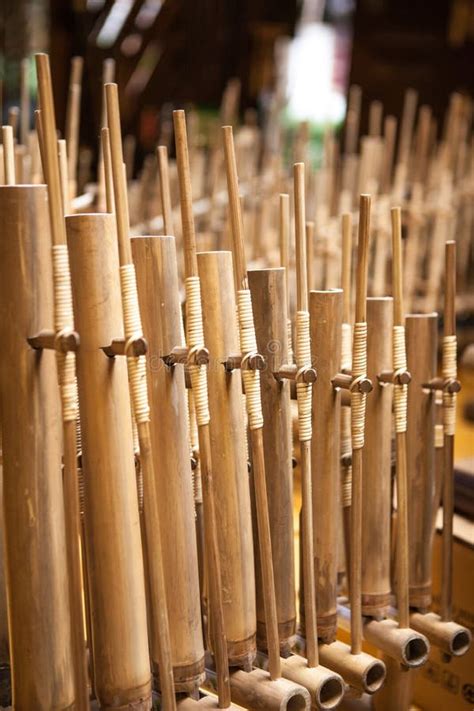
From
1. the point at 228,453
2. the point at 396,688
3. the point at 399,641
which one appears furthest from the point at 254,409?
the point at 396,688

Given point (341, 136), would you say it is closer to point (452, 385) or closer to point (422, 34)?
point (422, 34)

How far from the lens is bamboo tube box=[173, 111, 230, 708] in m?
1.00

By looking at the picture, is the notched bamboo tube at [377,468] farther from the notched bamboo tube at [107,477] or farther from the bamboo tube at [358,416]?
the notched bamboo tube at [107,477]

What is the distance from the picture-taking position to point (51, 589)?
0.97 metres

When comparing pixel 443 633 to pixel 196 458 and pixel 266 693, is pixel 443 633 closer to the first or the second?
pixel 266 693

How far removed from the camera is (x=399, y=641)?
1232mm

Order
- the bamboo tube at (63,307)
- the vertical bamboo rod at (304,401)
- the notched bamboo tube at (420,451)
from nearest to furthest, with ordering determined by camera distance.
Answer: the bamboo tube at (63,307) < the vertical bamboo rod at (304,401) < the notched bamboo tube at (420,451)

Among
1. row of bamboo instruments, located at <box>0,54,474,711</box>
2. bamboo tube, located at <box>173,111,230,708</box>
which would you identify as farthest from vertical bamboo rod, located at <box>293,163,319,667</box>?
bamboo tube, located at <box>173,111,230,708</box>

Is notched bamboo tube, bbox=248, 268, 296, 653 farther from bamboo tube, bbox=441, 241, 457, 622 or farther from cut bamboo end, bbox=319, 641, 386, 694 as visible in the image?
bamboo tube, bbox=441, 241, 457, 622

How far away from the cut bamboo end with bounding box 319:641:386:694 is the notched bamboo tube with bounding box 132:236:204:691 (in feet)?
0.74

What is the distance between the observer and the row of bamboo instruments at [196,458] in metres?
0.95

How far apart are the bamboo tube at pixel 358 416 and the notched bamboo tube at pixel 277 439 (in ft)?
0.27

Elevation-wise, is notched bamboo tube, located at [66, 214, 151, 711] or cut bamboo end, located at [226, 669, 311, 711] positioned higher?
notched bamboo tube, located at [66, 214, 151, 711]

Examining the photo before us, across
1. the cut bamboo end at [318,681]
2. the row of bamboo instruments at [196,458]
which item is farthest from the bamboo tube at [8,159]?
the cut bamboo end at [318,681]
